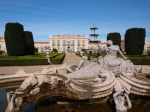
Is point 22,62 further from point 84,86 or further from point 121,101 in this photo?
point 121,101

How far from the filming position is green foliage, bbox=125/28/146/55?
1018 inches

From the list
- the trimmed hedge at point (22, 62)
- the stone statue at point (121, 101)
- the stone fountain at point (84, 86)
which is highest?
the stone fountain at point (84, 86)

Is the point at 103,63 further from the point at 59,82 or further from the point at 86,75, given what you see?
the point at 59,82

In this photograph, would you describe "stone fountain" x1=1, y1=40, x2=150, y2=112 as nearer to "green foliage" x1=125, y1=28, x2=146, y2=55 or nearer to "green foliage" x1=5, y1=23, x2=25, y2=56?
"green foliage" x1=5, y1=23, x2=25, y2=56

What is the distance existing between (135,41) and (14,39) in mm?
15060

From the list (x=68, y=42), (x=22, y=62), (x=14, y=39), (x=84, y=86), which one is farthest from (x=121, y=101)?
(x=68, y=42)

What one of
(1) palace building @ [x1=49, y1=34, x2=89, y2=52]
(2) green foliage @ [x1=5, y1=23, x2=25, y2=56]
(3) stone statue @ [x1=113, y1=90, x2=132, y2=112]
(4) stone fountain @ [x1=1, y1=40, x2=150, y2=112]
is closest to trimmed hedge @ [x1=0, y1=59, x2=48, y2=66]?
(2) green foliage @ [x1=5, y1=23, x2=25, y2=56]

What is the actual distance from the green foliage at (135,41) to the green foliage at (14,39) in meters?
13.7

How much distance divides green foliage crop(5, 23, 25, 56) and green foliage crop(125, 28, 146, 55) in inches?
539

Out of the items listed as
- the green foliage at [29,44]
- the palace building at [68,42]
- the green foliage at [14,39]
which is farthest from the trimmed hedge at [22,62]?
the palace building at [68,42]

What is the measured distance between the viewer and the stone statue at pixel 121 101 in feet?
13.4

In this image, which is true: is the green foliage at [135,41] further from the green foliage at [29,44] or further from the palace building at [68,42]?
the palace building at [68,42]

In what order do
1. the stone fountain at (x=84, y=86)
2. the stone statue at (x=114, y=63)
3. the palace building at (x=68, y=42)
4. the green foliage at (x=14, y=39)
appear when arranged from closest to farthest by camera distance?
the stone fountain at (x=84, y=86)
the stone statue at (x=114, y=63)
the green foliage at (x=14, y=39)
the palace building at (x=68, y=42)

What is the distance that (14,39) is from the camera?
23516mm
